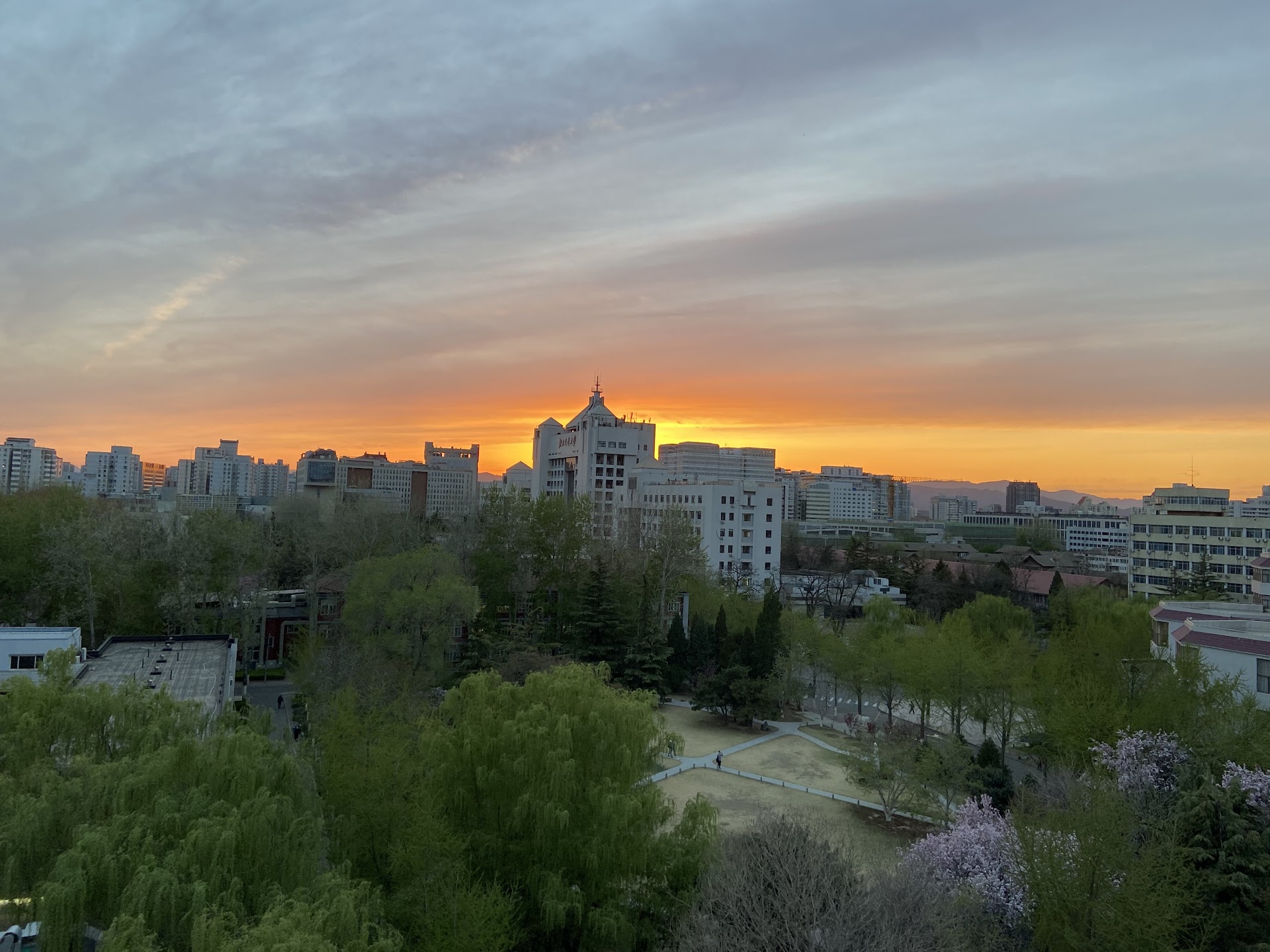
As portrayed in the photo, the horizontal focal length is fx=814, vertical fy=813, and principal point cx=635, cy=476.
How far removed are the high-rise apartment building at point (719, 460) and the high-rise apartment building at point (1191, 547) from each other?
47.7m

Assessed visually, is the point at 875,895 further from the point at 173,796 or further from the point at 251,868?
the point at 173,796

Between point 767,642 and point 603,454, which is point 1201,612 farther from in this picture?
point 603,454

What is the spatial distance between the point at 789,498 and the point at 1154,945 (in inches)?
5894

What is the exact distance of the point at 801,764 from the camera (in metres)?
26.0

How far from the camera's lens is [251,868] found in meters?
9.55

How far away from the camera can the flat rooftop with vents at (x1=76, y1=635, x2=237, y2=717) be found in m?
22.0

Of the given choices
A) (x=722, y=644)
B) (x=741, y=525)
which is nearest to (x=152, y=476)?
(x=741, y=525)

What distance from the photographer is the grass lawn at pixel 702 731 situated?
27.4 meters

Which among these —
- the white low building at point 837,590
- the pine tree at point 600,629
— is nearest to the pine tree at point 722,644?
the pine tree at point 600,629

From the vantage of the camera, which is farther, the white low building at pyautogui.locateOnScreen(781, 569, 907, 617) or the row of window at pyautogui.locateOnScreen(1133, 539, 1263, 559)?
the white low building at pyautogui.locateOnScreen(781, 569, 907, 617)

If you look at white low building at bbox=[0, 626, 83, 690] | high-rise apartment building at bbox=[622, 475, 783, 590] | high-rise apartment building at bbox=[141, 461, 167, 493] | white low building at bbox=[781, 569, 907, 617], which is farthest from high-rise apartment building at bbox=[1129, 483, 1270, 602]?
high-rise apartment building at bbox=[141, 461, 167, 493]

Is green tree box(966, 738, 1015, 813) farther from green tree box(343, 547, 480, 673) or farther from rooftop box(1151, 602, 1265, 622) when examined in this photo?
green tree box(343, 547, 480, 673)

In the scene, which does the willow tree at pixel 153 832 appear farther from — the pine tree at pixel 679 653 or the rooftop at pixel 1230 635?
the pine tree at pixel 679 653

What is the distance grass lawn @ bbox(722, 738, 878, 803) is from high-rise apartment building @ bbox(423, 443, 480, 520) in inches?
4349
